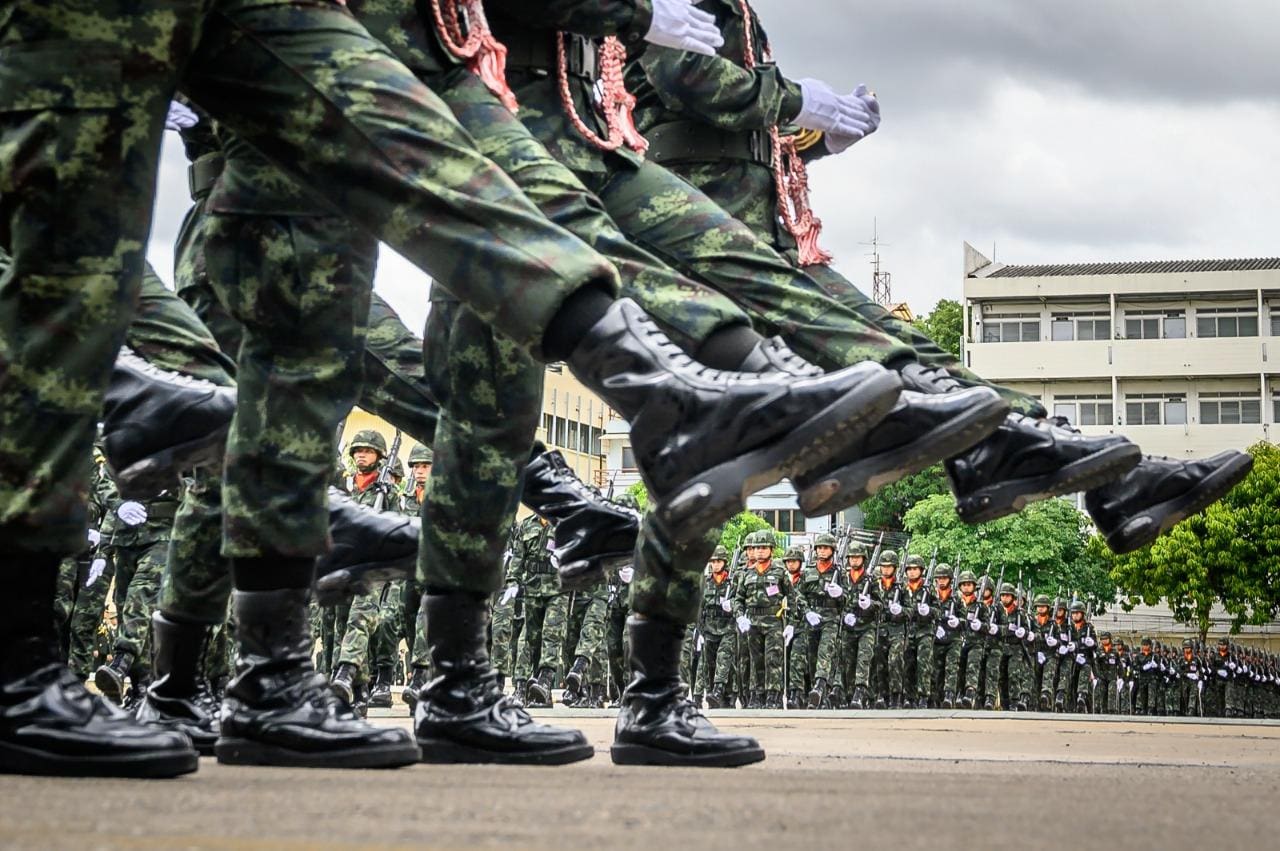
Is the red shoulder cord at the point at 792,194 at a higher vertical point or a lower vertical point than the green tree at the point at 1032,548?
lower

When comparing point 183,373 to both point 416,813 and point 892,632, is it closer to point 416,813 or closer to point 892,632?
point 416,813

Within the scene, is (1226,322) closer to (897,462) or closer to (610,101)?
(610,101)

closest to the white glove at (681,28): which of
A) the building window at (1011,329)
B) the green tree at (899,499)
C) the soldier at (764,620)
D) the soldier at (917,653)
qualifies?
the soldier at (764,620)

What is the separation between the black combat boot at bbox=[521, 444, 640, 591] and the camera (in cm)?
538

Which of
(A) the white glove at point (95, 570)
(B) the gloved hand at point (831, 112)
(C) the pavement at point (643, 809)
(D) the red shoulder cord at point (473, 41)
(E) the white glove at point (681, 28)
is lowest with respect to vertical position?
(C) the pavement at point (643, 809)

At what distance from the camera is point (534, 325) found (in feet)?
9.11

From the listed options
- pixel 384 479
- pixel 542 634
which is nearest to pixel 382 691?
pixel 384 479

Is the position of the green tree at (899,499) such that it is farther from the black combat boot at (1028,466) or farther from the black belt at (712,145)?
A: the black combat boot at (1028,466)

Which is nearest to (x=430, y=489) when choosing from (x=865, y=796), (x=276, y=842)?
(x=865, y=796)

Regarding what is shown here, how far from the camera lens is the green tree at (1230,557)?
133ft

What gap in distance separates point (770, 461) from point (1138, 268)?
201 feet

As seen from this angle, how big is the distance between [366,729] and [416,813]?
1040 mm

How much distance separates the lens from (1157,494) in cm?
539

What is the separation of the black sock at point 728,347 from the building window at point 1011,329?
55.6 m
